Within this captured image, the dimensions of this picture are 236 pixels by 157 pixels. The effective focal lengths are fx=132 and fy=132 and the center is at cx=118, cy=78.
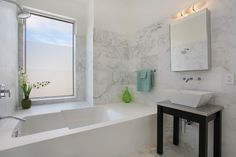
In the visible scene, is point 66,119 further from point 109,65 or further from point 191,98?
point 191,98

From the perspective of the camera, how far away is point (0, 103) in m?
1.42

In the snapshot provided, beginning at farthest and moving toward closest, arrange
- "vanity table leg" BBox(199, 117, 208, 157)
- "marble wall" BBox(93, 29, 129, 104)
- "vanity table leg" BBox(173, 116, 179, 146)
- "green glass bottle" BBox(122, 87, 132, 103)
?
"green glass bottle" BBox(122, 87, 132, 103), "marble wall" BBox(93, 29, 129, 104), "vanity table leg" BBox(173, 116, 179, 146), "vanity table leg" BBox(199, 117, 208, 157)

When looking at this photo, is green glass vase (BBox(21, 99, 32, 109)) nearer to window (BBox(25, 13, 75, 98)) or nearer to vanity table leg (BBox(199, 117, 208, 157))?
window (BBox(25, 13, 75, 98))

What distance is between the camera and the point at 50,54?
7.83ft

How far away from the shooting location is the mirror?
1.54 m

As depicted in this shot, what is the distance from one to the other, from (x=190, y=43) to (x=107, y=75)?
56.1 inches

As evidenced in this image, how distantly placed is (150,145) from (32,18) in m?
2.74

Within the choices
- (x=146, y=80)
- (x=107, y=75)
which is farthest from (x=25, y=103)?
(x=146, y=80)

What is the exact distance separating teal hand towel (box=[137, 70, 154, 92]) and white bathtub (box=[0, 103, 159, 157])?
336 millimetres

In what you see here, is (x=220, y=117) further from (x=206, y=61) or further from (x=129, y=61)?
(x=129, y=61)

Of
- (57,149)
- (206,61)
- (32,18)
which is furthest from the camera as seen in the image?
(32,18)

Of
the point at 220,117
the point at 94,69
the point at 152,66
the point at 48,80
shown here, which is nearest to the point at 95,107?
the point at 94,69

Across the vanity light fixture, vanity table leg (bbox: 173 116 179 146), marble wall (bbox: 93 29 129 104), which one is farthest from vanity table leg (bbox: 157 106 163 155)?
the vanity light fixture

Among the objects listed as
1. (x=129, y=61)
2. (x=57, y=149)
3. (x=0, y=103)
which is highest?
(x=129, y=61)
